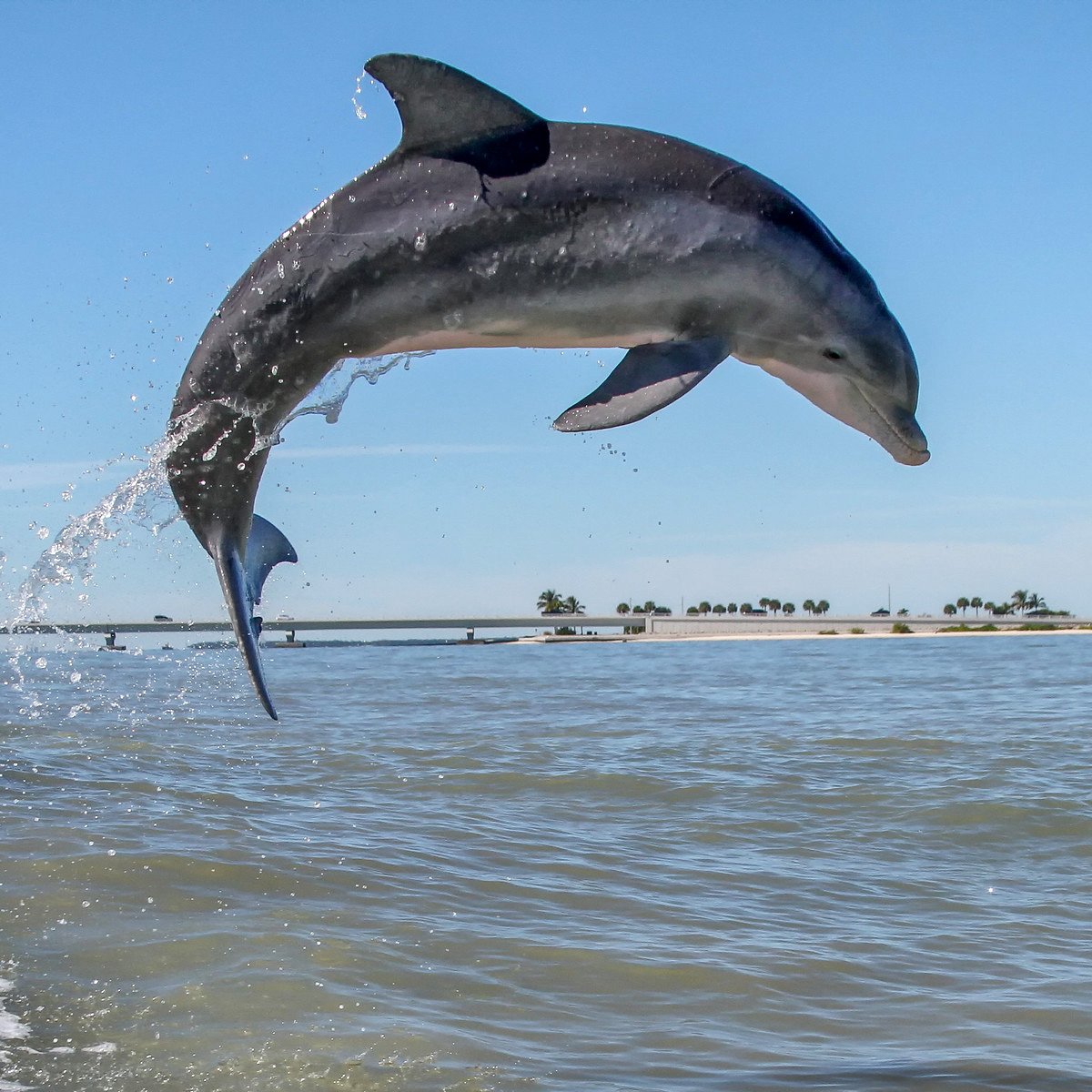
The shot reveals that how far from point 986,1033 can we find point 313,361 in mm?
3671

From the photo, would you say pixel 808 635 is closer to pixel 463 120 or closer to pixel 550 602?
pixel 550 602

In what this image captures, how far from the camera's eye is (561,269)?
144 inches

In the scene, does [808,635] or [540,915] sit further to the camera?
[808,635]

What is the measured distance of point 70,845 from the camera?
7.36m

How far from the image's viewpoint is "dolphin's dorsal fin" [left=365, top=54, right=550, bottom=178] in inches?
147

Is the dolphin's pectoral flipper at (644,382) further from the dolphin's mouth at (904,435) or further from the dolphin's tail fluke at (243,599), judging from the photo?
the dolphin's tail fluke at (243,599)

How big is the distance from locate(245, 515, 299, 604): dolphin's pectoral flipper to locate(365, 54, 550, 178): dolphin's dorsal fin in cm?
159

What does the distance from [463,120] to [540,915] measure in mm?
4126

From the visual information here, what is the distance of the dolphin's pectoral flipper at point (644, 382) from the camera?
358cm

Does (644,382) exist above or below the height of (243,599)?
above

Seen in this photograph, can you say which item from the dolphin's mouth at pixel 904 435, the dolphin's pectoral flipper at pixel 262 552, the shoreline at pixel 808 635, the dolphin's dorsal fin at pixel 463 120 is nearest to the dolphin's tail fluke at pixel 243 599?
the dolphin's pectoral flipper at pixel 262 552

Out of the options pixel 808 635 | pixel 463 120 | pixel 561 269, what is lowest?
pixel 808 635

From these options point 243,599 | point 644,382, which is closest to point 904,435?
point 644,382

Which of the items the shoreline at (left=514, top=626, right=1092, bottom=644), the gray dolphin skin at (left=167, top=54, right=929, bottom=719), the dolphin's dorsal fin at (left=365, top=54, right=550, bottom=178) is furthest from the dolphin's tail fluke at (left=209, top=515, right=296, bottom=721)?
the shoreline at (left=514, top=626, right=1092, bottom=644)
